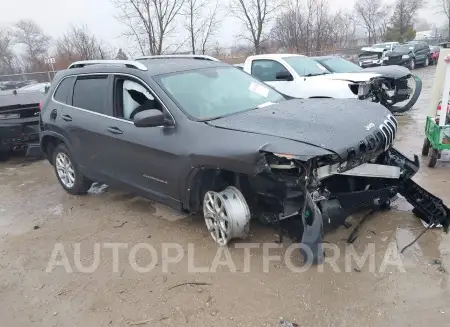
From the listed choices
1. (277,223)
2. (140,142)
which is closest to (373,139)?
(277,223)

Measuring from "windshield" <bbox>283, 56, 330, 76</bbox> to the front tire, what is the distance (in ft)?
18.2

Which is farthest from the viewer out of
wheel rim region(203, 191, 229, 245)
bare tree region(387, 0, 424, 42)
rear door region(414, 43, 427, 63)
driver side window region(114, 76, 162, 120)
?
bare tree region(387, 0, 424, 42)

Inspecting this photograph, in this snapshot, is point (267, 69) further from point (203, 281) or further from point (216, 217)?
point (203, 281)

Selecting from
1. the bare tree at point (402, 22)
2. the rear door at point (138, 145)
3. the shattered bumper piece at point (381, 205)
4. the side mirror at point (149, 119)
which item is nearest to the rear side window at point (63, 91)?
the rear door at point (138, 145)

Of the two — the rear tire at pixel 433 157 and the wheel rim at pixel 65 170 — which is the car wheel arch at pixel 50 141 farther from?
the rear tire at pixel 433 157

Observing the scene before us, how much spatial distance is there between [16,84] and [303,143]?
Answer: 79.4ft

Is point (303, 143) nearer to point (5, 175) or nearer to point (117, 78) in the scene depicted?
point (117, 78)

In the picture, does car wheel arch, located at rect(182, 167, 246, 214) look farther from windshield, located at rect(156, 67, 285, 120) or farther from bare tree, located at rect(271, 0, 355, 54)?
bare tree, located at rect(271, 0, 355, 54)

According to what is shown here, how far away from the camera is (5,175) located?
7375mm

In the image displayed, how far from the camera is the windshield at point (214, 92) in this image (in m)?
3.95

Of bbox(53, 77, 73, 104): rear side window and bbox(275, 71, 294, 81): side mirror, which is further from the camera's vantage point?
bbox(275, 71, 294, 81): side mirror

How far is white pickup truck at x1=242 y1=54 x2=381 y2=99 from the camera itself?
838 centimetres

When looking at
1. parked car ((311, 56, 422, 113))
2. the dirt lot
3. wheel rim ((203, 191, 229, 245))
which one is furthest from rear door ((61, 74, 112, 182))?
parked car ((311, 56, 422, 113))

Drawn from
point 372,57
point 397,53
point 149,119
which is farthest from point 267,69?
point 397,53
